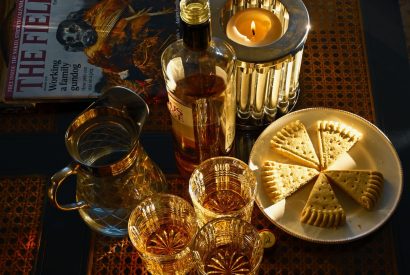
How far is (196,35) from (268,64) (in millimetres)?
136

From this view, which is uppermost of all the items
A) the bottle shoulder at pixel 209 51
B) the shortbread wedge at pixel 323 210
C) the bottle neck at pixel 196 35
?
the bottle neck at pixel 196 35

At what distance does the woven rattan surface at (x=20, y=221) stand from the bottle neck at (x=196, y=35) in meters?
0.32

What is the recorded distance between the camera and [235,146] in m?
0.85

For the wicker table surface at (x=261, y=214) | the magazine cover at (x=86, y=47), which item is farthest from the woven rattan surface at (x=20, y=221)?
the magazine cover at (x=86, y=47)

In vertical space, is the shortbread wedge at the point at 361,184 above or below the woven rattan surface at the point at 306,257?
above

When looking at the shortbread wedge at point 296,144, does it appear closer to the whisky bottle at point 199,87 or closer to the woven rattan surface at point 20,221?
the whisky bottle at point 199,87

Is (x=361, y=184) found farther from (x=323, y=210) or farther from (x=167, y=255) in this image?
(x=167, y=255)

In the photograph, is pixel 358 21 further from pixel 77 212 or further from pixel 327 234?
pixel 77 212

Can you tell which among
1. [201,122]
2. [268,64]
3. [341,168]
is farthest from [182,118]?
[341,168]

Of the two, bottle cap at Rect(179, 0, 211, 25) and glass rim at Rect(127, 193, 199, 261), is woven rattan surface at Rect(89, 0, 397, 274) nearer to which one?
glass rim at Rect(127, 193, 199, 261)

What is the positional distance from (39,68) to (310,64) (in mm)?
439

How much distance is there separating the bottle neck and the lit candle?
131mm

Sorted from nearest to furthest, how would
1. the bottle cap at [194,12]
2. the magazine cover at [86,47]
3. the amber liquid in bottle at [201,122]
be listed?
1. the bottle cap at [194,12]
2. the amber liquid in bottle at [201,122]
3. the magazine cover at [86,47]

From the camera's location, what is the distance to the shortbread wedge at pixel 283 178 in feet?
2.55
